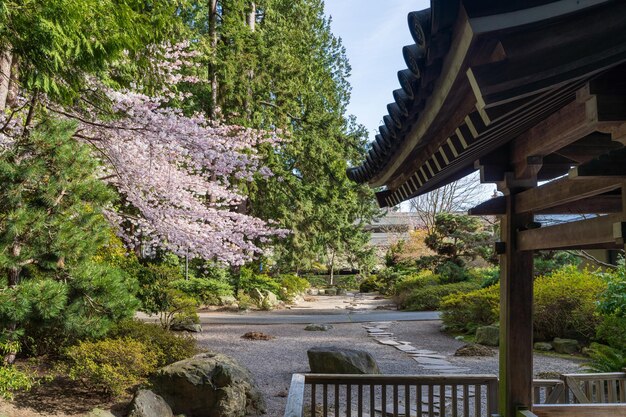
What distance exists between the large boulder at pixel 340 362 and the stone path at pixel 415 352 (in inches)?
44.3

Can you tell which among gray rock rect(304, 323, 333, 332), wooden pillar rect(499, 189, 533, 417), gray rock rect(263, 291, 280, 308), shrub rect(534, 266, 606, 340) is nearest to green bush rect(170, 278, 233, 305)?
gray rock rect(263, 291, 280, 308)

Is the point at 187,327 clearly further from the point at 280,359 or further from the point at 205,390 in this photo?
the point at 205,390

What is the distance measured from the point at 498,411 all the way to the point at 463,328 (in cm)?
831

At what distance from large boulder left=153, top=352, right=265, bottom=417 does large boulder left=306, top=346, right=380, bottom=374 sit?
136 centimetres

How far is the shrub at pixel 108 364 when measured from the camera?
220 inches

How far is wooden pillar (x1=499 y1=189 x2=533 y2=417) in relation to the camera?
296cm

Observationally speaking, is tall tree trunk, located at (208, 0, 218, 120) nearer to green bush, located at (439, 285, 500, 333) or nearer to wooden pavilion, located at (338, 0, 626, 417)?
green bush, located at (439, 285, 500, 333)

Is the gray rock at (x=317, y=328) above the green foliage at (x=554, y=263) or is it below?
below

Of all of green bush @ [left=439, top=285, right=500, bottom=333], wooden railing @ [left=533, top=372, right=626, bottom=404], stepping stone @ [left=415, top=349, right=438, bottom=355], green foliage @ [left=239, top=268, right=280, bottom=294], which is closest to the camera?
wooden railing @ [left=533, top=372, right=626, bottom=404]

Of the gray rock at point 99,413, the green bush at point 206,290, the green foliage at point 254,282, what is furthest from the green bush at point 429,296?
the gray rock at point 99,413

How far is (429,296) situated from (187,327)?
7.72 m

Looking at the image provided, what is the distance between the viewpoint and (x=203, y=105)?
1555 centimetres

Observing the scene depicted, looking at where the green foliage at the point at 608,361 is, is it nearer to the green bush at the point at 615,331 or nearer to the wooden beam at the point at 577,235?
the green bush at the point at 615,331

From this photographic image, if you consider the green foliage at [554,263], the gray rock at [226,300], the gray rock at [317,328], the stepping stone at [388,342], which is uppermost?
the green foliage at [554,263]
